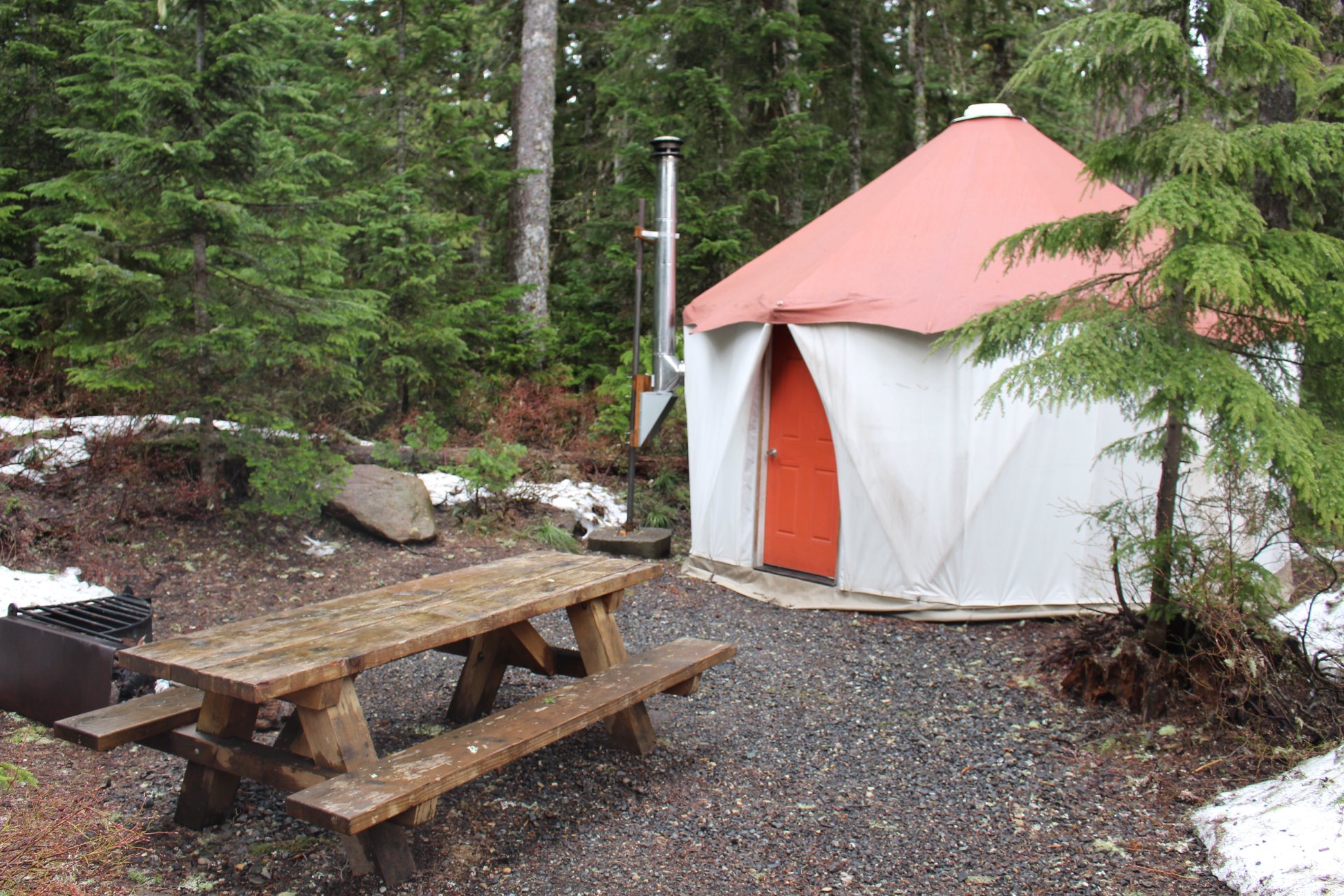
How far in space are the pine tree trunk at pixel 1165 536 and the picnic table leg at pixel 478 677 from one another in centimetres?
294

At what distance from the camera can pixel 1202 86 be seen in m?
4.18

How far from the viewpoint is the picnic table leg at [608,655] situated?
3.97 m

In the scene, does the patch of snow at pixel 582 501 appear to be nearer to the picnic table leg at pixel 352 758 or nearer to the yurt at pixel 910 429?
the yurt at pixel 910 429

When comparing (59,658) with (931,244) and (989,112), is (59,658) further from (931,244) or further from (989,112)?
(989,112)

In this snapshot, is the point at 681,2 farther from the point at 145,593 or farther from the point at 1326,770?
the point at 1326,770

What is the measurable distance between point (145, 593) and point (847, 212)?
18.4 feet

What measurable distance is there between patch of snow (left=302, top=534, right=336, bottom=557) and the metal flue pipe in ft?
9.36

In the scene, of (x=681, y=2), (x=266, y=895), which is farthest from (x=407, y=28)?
(x=266, y=895)

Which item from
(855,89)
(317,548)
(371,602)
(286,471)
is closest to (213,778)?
(371,602)

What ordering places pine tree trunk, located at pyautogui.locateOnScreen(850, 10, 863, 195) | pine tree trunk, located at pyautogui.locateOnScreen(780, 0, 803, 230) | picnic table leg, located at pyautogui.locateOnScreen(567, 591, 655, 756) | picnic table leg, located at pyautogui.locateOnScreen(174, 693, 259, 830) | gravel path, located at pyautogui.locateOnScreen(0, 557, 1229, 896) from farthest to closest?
pine tree trunk, located at pyautogui.locateOnScreen(850, 10, 863, 195) < pine tree trunk, located at pyautogui.locateOnScreen(780, 0, 803, 230) < picnic table leg, located at pyautogui.locateOnScreen(567, 591, 655, 756) < picnic table leg, located at pyautogui.locateOnScreen(174, 693, 259, 830) < gravel path, located at pyautogui.locateOnScreen(0, 557, 1229, 896)

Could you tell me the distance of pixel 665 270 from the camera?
7.93 m

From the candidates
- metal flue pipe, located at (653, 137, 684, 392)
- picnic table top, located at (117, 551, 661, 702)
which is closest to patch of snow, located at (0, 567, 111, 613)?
picnic table top, located at (117, 551, 661, 702)

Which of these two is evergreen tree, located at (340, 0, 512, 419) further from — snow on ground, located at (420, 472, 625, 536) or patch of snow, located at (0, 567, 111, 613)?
patch of snow, located at (0, 567, 111, 613)

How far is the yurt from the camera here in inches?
246
